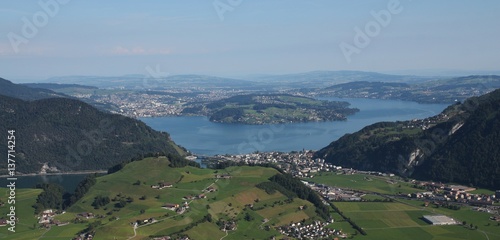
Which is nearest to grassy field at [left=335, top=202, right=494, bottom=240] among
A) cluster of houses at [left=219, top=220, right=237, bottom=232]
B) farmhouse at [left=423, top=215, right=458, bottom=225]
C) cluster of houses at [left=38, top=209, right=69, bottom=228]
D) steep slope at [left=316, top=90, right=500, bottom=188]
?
farmhouse at [left=423, top=215, right=458, bottom=225]

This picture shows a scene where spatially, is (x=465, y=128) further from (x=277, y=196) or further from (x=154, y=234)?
(x=154, y=234)

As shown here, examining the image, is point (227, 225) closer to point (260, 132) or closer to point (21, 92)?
point (260, 132)

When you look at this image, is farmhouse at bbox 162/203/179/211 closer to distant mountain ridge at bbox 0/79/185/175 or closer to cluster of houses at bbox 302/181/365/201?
cluster of houses at bbox 302/181/365/201

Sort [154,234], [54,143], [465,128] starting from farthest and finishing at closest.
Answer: [54,143], [465,128], [154,234]

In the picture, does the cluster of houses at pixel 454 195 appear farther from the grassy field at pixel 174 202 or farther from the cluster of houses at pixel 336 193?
the grassy field at pixel 174 202

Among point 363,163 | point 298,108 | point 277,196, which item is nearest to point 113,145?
point 363,163

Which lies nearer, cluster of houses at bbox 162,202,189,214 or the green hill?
cluster of houses at bbox 162,202,189,214

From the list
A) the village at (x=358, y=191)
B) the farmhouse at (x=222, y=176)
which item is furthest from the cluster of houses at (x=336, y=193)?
the farmhouse at (x=222, y=176)
